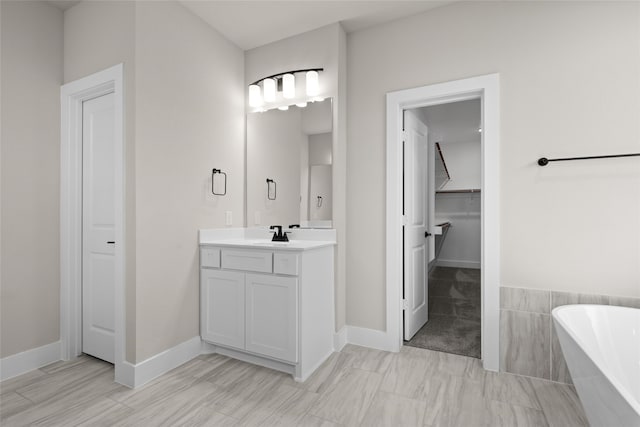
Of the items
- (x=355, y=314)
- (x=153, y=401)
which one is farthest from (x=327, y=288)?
(x=153, y=401)

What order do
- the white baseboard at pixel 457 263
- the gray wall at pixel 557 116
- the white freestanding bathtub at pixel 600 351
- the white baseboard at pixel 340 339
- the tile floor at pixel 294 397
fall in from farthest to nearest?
the white baseboard at pixel 457 263 → the white baseboard at pixel 340 339 → the gray wall at pixel 557 116 → the tile floor at pixel 294 397 → the white freestanding bathtub at pixel 600 351

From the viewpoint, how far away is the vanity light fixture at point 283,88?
8.45ft

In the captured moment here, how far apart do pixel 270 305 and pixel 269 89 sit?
183cm

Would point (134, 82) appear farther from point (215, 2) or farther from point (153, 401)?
point (153, 401)

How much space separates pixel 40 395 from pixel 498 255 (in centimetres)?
305

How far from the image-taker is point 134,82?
79.1 inches

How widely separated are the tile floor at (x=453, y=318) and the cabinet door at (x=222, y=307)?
1.44 meters

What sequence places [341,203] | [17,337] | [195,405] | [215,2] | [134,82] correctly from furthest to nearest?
[341,203] < [215,2] < [17,337] < [134,82] < [195,405]

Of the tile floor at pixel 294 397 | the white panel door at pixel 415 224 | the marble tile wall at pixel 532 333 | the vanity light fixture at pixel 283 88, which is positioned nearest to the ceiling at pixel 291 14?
the vanity light fixture at pixel 283 88

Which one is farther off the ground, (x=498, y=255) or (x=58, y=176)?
(x=58, y=176)

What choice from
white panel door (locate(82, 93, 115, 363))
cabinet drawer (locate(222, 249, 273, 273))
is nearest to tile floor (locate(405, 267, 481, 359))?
cabinet drawer (locate(222, 249, 273, 273))

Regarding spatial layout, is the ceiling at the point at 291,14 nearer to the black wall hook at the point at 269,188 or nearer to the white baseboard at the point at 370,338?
the black wall hook at the point at 269,188

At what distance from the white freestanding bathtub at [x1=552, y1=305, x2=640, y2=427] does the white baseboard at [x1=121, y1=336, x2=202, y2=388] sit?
92.1 inches

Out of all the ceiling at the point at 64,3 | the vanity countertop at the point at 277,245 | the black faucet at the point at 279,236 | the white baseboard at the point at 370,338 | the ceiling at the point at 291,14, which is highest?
the ceiling at the point at 64,3
